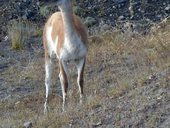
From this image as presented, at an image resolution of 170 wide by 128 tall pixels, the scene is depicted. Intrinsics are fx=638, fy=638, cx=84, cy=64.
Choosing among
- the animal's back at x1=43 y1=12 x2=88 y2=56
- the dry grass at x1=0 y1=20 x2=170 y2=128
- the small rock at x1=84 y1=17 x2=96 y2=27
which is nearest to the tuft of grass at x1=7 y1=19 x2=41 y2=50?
the dry grass at x1=0 y1=20 x2=170 y2=128

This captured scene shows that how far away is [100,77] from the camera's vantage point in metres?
12.0

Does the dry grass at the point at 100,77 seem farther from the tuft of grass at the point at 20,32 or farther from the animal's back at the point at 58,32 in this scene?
the tuft of grass at the point at 20,32

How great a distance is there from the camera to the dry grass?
873 centimetres

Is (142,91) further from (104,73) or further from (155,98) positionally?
(104,73)

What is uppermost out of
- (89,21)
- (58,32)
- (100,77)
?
(58,32)

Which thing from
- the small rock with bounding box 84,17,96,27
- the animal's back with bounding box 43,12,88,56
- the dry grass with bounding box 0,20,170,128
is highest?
the animal's back with bounding box 43,12,88,56

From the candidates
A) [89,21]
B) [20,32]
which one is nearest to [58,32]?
[20,32]

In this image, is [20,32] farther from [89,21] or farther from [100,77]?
[100,77]

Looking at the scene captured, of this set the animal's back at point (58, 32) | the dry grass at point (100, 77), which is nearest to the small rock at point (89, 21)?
the dry grass at point (100, 77)

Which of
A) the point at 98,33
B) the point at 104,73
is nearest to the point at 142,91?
the point at 104,73

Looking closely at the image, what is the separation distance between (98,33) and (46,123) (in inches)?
256

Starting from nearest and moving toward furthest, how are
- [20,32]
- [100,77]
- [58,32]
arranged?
[58,32] → [100,77] → [20,32]

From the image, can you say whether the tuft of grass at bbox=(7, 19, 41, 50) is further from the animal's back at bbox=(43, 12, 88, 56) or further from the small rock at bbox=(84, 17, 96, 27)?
the animal's back at bbox=(43, 12, 88, 56)

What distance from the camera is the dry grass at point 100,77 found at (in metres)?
8.73
